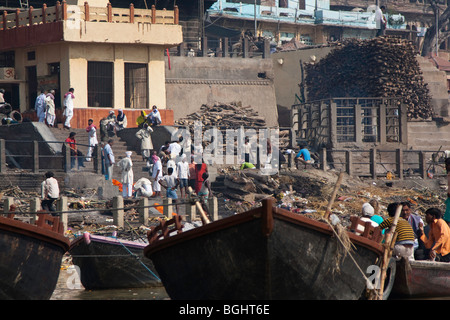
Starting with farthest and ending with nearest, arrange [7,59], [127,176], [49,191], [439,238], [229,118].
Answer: [229,118] < [7,59] < [127,176] < [49,191] < [439,238]

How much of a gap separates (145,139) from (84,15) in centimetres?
573

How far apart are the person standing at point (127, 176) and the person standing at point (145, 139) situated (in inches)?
146

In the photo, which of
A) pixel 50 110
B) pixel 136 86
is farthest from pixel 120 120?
pixel 136 86

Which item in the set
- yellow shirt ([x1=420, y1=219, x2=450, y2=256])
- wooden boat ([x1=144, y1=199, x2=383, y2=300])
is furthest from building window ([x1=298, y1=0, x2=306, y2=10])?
wooden boat ([x1=144, y1=199, x2=383, y2=300])

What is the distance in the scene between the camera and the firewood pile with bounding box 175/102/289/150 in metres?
34.7

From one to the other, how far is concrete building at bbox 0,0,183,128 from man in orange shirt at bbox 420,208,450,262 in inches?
712

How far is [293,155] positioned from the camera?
95.6 feet

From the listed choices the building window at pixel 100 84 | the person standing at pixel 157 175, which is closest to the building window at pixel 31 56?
the building window at pixel 100 84

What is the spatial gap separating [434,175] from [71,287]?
56.0 ft

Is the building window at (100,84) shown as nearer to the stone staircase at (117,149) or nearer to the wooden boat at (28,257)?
the stone staircase at (117,149)

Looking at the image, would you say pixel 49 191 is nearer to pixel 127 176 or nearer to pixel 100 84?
pixel 127 176

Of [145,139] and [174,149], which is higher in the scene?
[145,139]

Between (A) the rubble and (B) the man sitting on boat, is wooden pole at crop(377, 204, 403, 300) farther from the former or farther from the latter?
(A) the rubble

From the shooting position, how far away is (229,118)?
35.7m
